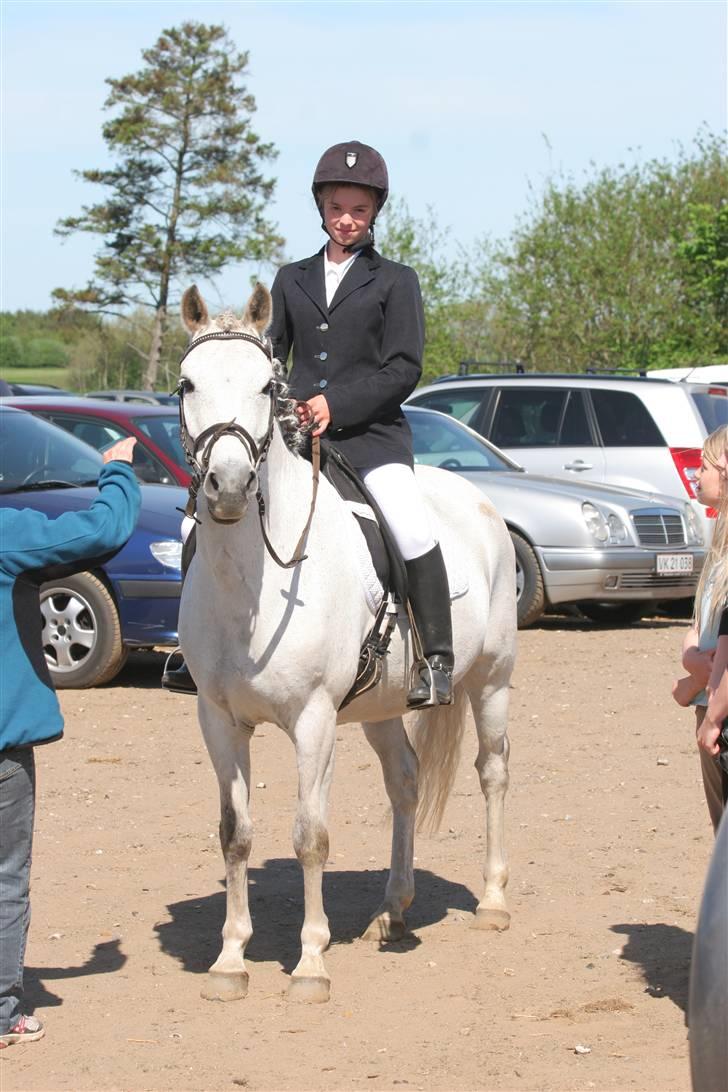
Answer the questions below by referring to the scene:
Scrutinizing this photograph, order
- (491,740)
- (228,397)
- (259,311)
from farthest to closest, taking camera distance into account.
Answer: (491,740) < (259,311) < (228,397)

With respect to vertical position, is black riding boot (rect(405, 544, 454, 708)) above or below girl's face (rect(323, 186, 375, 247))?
below

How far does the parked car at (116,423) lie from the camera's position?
42.8 feet

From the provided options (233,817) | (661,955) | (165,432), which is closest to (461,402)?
(165,432)

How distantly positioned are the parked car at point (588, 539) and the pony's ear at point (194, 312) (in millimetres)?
9055

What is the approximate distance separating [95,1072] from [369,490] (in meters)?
2.44

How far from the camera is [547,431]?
56.0 ft

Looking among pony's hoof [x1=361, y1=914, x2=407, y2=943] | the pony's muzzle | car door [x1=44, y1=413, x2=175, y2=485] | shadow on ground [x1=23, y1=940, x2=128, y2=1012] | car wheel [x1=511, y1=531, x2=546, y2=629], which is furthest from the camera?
car wheel [x1=511, y1=531, x2=546, y2=629]

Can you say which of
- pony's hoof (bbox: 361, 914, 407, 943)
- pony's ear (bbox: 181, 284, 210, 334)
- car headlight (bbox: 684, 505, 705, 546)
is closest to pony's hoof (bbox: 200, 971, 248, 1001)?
pony's hoof (bbox: 361, 914, 407, 943)

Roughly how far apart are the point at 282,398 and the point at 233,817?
1.55 metres

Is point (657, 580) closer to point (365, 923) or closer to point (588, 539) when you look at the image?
point (588, 539)

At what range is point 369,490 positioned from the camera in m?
6.25

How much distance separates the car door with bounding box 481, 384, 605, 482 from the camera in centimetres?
1675

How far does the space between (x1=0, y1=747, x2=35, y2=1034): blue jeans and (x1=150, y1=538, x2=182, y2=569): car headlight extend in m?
6.20

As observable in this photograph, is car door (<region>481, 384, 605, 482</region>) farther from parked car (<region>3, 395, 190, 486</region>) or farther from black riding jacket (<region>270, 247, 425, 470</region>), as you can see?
black riding jacket (<region>270, 247, 425, 470</region>)
